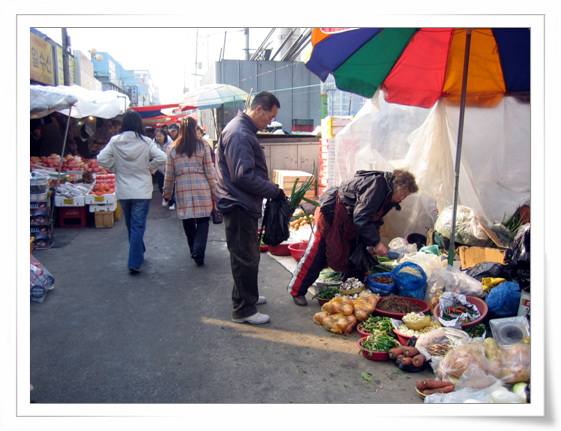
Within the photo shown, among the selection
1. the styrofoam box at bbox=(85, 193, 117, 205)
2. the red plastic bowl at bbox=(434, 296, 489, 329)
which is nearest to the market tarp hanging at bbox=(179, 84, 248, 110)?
the styrofoam box at bbox=(85, 193, 117, 205)

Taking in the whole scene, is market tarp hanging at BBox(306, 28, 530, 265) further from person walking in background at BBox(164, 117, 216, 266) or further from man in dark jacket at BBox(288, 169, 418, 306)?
person walking in background at BBox(164, 117, 216, 266)

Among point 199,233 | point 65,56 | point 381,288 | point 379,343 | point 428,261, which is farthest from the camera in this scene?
point 65,56

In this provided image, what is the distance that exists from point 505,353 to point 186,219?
164 inches

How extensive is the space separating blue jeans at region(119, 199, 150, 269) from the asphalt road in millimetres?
221

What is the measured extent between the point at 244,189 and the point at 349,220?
1.14 meters

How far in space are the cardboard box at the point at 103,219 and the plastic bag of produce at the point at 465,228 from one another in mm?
5908

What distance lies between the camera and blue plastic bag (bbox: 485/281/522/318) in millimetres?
4074

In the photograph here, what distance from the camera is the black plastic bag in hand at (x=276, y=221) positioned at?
→ 4477mm

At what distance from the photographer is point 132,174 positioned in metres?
5.74

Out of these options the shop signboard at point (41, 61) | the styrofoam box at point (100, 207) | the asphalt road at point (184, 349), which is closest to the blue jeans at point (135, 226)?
the asphalt road at point (184, 349)

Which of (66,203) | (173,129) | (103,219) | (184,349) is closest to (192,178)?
(184,349)

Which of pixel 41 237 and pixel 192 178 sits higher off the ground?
pixel 192 178

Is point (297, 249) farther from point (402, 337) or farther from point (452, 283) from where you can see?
point (402, 337)

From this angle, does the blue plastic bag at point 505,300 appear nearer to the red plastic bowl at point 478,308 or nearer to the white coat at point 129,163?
the red plastic bowl at point 478,308
